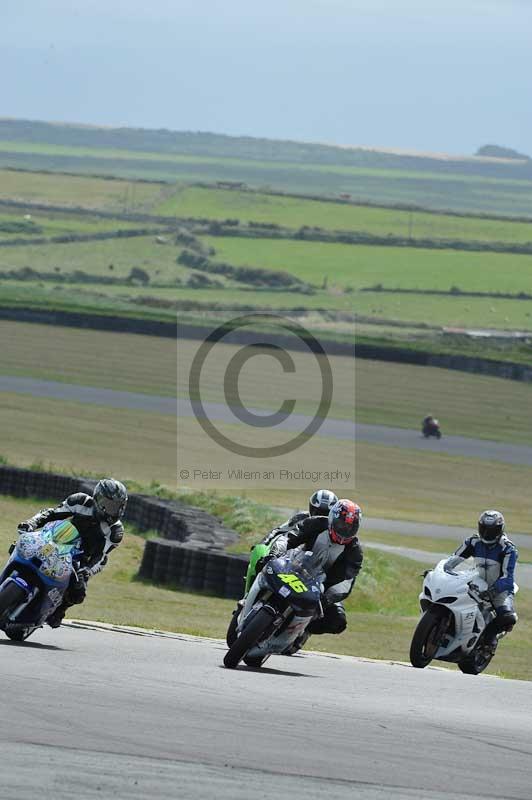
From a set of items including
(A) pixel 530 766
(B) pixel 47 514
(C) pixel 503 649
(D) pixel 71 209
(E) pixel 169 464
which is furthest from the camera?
(D) pixel 71 209

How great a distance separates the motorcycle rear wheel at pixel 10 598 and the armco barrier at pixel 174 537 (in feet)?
29.4

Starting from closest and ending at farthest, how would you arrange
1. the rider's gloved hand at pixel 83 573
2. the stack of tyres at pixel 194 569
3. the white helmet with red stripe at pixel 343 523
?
the rider's gloved hand at pixel 83 573, the white helmet with red stripe at pixel 343 523, the stack of tyres at pixel 194 569

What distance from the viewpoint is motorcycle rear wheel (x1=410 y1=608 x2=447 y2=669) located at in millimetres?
14227

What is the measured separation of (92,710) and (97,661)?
265 centimetres

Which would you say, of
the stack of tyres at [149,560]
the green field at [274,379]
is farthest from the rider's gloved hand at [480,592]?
the green field at [274,379]

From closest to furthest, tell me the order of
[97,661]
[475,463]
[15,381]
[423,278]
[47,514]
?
[97,661]
[47,514]
[475,463]
[15,381]
[423,278]

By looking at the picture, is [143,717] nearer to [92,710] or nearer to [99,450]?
[92,710]

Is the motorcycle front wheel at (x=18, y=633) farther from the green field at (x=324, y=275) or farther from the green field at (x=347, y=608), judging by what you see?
the green field at (x=324, y=275)

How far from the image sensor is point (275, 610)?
11773 millimetres

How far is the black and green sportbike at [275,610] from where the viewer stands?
1166 centimetres

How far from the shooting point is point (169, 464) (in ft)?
129

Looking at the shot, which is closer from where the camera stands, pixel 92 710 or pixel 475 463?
pixel 92 710

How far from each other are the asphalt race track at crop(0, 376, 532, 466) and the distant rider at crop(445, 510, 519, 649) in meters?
32.3

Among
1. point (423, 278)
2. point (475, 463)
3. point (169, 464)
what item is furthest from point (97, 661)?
point (423, 278)
